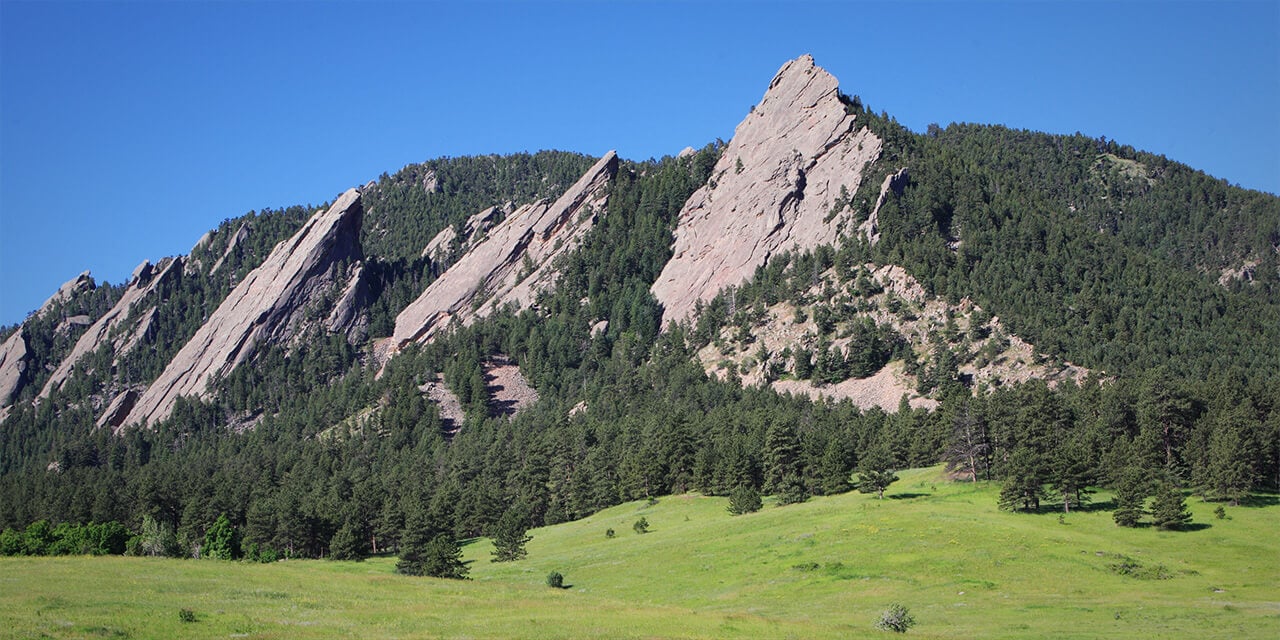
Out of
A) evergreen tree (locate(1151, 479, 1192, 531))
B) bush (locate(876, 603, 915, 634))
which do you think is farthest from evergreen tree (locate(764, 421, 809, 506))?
bush (locate(876, 603, 915, 634))

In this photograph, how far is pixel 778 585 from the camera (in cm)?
7719

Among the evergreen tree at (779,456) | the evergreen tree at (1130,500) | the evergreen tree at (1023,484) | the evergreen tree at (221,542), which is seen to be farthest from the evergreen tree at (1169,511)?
the evergreen tree at (221,542)

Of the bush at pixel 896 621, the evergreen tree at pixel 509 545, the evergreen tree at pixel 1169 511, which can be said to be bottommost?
the bush at pixel 896 621

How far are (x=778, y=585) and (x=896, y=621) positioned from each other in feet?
65.7

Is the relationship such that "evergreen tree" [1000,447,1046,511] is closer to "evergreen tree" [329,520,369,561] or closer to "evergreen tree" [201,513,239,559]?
"evergreen tree" [329,520,369,561]

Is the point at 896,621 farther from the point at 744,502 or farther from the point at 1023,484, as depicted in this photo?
the point at 744,502

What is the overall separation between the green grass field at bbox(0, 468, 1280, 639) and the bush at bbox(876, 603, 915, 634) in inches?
30.8

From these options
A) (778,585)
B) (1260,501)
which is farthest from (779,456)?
(778,585)

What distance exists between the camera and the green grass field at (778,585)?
55406mm

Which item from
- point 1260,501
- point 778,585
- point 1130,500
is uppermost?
point 1130,500

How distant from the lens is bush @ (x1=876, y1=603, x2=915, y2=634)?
57656mm

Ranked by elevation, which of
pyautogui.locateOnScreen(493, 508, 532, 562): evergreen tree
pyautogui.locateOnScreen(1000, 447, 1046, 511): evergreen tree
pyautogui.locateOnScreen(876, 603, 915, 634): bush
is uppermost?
pyautogui.locateOnScreen(1000, 447, 1046, 511): evergreen tree

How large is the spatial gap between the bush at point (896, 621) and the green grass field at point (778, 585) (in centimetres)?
Answer: 78

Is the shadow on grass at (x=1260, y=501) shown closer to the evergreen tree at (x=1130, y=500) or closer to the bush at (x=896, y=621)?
the evergreen tree at (x=1130, y=500)
